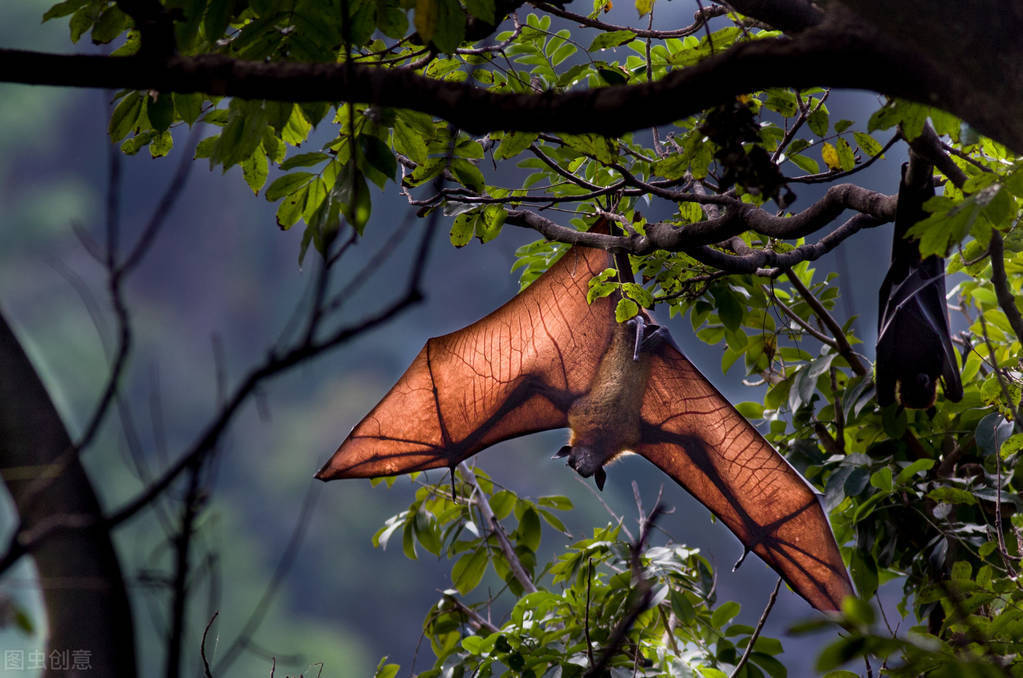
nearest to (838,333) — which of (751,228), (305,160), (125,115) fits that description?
(751,228)

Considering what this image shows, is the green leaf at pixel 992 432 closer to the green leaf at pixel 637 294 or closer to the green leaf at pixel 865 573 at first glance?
the green leaf at pixel 865 573

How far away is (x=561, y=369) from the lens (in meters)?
2.80

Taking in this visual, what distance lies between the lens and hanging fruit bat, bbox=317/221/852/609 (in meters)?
2.47

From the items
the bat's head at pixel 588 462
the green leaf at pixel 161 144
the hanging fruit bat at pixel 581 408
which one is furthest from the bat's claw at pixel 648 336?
the green leaf at pixel 161 144

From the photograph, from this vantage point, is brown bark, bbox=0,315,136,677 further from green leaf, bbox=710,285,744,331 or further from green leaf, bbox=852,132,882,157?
green leaf, bbox=710,285,744,331

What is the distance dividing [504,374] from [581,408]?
0.31 meters

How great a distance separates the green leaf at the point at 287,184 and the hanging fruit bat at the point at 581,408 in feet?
3.25

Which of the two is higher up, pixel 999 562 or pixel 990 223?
pixel 990 223

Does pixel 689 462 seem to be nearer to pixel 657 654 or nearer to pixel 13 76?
pixel 657 654

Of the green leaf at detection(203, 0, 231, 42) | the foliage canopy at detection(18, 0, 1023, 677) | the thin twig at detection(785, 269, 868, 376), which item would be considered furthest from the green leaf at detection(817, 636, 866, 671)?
the thin twig at detection(785, 269, 868, 376)

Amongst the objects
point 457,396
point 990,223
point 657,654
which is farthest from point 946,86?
point 657,654

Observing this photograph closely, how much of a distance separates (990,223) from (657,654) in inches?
79.0

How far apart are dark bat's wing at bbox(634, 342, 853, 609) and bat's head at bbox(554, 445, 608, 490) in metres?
0.16

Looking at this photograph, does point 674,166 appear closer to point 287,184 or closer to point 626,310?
point 626,310
